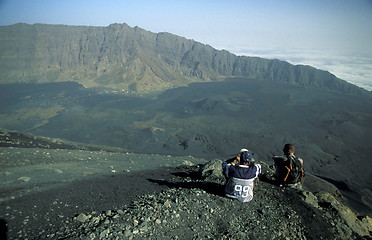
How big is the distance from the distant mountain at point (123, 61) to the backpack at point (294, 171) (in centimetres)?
9336

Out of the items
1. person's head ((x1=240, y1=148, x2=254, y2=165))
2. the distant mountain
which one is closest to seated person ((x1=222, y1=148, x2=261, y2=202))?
person's head ((x1=240, y1=148, x2=254, y2=165))

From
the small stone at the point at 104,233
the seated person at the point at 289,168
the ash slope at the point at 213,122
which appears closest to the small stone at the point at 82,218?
the small stone at the point at 104,233

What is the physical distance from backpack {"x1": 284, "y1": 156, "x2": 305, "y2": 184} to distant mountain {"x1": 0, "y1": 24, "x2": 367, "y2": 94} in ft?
306

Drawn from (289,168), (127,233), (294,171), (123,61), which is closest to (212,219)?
(127,233)

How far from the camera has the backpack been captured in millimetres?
6965

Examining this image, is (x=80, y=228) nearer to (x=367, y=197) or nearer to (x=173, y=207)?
(x=173, y=207)

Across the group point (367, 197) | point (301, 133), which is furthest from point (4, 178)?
point (301, 133)

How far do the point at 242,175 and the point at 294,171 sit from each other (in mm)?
2149

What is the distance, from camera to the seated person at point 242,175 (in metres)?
5.97

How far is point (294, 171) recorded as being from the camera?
724cm

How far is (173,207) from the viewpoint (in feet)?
19.7

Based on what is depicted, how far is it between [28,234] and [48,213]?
3.34ft

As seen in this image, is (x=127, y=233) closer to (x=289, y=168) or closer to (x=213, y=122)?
(x=289, y=168)

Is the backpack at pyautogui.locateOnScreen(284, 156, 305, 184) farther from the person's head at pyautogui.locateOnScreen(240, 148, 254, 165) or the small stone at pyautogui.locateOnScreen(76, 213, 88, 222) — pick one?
the small stone at pyautogui.locateOnScreen(76, 213, 88, 222)
